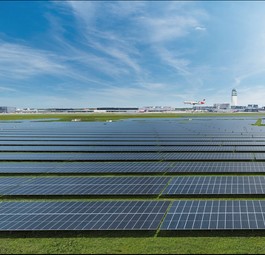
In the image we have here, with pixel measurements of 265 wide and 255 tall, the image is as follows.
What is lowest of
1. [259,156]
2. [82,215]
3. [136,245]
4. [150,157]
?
[136,245]

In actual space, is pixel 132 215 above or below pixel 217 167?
above

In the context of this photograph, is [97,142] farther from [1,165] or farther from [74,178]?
[74,178]

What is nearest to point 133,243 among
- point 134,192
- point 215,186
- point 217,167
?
point 134,192

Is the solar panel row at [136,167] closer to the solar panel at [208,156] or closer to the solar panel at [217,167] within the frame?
the solar panel at [217,167]

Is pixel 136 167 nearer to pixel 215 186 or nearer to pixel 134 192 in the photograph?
pixel 134 192

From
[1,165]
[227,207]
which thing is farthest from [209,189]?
[1,165]

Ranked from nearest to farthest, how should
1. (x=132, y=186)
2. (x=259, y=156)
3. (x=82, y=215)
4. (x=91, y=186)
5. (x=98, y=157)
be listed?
(x=82, y=215), (x=132, y=186), (x=91, y=186), (x=259, y=156), (x=98, y=157)
